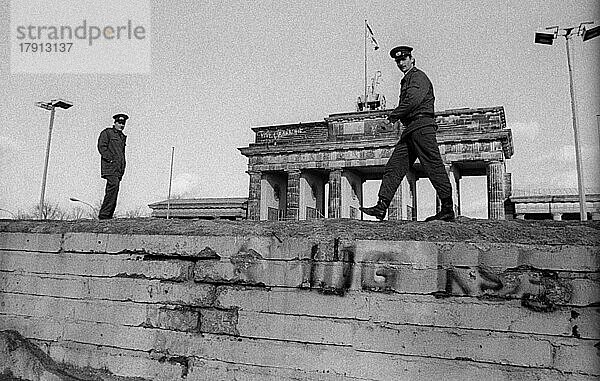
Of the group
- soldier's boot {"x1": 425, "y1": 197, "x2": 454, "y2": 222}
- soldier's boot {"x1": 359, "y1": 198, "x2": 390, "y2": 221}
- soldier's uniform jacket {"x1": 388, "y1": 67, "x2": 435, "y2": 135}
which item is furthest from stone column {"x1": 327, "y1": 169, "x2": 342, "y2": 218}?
soldier's boot {"x1": 425, "y1": 197, "x2": 454, "y2": 222}

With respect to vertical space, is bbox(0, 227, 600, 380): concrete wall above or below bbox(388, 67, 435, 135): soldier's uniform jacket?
below

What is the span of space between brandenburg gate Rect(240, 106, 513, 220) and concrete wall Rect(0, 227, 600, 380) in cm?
2065

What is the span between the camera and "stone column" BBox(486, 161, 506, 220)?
24.5 meters

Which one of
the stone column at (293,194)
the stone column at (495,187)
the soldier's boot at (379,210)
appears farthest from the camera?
the stone column at (293,194)

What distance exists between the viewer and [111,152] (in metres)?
7.43

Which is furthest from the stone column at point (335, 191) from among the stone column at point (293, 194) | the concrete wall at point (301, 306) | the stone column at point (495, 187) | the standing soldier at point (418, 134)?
the concrete wall at point (301, 306)

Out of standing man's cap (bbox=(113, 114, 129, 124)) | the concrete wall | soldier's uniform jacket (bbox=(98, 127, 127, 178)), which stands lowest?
the concrete wall

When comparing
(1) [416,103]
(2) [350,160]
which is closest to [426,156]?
(1) [416,103]

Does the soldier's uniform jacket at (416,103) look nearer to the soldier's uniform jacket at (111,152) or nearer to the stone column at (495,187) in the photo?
the soldier's uniform jacket at (111,152)

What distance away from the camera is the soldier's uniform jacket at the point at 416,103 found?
514 cm

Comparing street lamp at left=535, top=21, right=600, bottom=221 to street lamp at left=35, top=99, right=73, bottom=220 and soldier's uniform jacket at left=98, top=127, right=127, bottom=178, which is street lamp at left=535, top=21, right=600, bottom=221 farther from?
street lamp at left=35, top=99, right=73, bottom=220

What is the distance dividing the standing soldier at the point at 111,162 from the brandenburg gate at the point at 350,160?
61.0 ft

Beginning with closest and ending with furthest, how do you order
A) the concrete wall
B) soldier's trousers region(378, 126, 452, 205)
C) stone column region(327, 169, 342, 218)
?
the concrete wall < soldier's trousers region(378, 126, 452, 205) < stone column region(327, 169, 342, 218)

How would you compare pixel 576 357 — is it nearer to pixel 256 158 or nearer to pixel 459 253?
pixel 459 253
